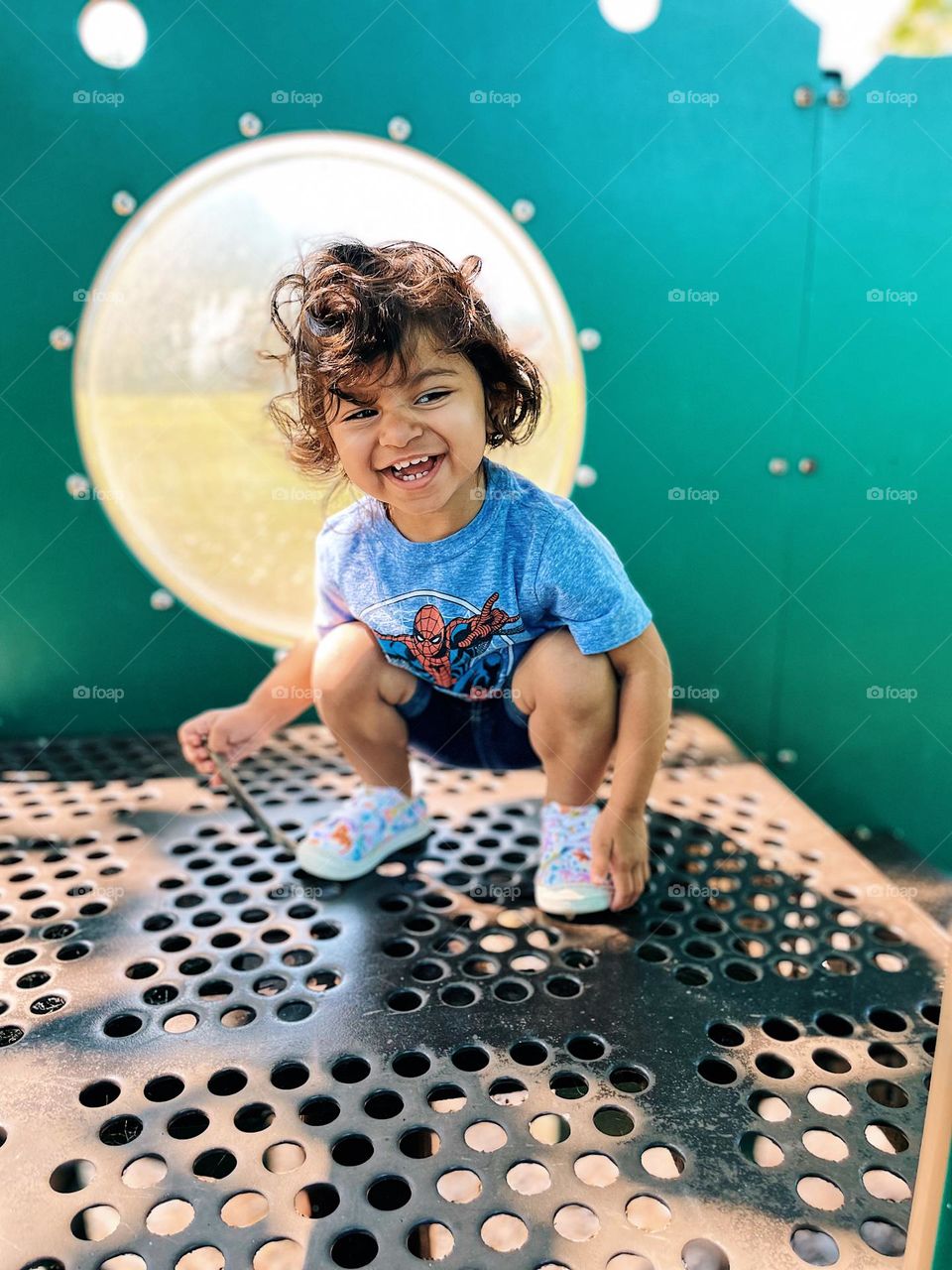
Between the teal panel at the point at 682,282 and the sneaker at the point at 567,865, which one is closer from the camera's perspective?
the sneaker at the point at 567,865

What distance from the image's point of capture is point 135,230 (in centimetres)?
126

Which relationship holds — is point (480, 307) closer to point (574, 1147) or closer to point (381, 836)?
point (381, 836)

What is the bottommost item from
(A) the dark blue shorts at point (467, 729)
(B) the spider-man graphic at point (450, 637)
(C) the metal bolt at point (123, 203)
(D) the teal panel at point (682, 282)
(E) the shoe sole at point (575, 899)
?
(E) the shoe sole at point (575, 899)

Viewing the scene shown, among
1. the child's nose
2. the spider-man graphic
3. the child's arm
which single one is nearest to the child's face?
the child's nose

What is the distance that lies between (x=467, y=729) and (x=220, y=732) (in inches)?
11.4

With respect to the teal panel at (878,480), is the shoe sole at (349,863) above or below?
below

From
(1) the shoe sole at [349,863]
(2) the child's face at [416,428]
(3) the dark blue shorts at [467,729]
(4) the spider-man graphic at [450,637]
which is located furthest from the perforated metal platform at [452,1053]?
(2) the child's face at [416,428]

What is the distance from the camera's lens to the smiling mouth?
843 mm

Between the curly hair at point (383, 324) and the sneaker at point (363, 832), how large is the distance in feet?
1.35

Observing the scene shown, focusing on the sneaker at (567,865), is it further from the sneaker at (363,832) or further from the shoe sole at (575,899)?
the sneaker at (363,832)

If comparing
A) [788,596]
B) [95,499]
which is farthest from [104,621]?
[788,596]

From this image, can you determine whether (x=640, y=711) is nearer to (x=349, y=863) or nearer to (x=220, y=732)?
(x=349, y=863)

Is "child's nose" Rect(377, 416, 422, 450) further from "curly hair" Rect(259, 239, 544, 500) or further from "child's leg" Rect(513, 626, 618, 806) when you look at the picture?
"child's leg" Rect(513, 626, 618, 806)

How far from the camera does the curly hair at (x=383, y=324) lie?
0.80 m
